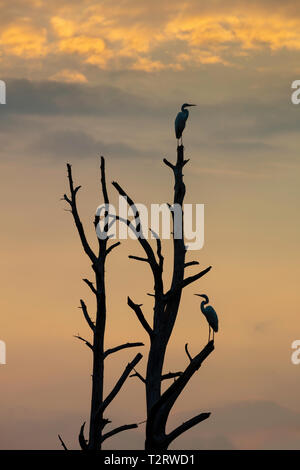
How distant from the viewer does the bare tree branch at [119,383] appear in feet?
68.5

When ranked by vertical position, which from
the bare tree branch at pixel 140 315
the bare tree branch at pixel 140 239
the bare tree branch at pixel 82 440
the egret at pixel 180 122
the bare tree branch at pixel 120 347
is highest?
the egret at pixel 180 122

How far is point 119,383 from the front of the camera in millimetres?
21312

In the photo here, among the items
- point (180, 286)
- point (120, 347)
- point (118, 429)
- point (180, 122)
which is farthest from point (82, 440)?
point (180, 122)

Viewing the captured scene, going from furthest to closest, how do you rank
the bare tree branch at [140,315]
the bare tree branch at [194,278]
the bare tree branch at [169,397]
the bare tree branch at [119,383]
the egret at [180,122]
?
the egret at [180,122] < the bare tree branch at [119,383] < the bare tree branch at [194,278] < the bare tree branch at [140,315] < the bare tree branch at [169,397]

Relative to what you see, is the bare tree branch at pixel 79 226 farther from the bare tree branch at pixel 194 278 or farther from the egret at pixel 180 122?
the egret at pixel 180 122

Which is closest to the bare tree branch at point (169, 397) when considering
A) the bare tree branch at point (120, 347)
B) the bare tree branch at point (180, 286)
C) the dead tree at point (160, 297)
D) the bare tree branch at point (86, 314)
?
the dead tree at point (160, 297)

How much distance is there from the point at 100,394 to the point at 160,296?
3.35 meters

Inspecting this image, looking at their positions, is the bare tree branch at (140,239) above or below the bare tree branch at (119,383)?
above

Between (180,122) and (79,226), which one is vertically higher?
(180,122)

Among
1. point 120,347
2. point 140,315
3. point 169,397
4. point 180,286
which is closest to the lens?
point 169,397

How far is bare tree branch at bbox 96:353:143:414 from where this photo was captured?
20891 mm

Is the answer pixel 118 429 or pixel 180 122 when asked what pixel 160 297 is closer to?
pixel 118 429
